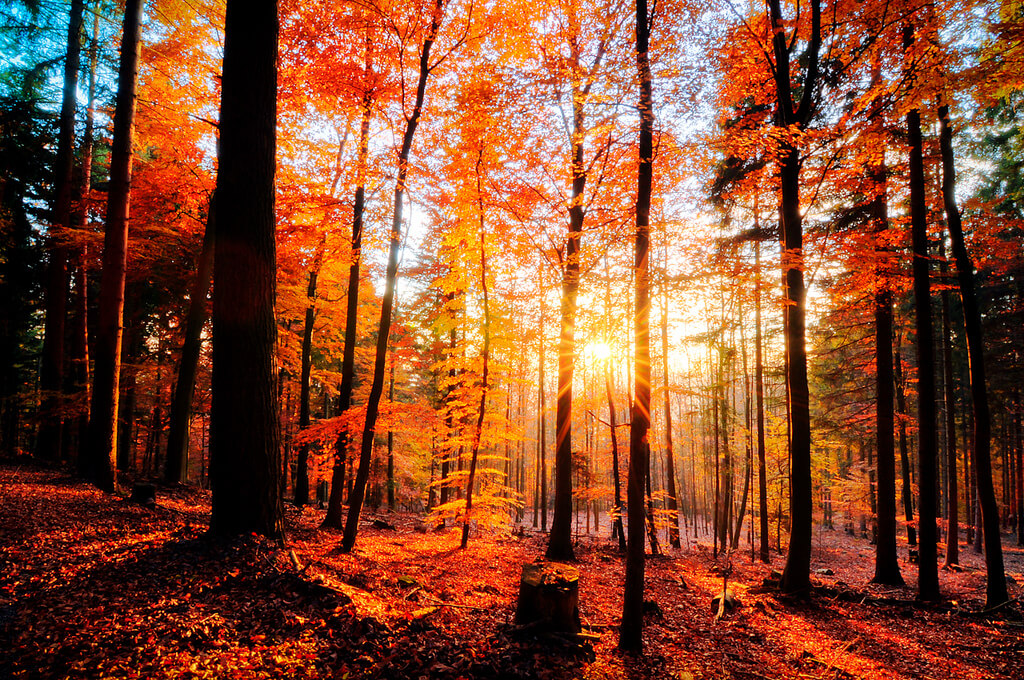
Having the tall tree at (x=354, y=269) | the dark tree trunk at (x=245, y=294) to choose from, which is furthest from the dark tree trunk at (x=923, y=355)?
the dark tree trunk at (x=245, y=294)

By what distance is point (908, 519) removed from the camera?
17625mm

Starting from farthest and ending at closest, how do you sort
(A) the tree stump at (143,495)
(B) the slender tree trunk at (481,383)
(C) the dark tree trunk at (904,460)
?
(C) the dark tree trunk at (904,460)
(B) the slender tree trunk at (481,383)
(A) the tree stump at (143,495)

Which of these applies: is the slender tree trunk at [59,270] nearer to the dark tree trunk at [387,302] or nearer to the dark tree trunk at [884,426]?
the dark tree trunk at [387,302]

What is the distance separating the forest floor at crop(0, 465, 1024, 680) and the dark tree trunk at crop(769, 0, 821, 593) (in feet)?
3.84

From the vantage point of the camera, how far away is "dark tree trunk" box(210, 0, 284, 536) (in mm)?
5242

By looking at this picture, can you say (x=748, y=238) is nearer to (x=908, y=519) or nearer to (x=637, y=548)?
(x=637, y=548)

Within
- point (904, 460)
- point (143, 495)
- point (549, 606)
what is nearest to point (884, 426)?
point (904, 460)

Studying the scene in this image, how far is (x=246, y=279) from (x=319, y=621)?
4.21m

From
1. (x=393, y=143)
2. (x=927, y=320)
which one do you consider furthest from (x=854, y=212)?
(x=393, y=143)

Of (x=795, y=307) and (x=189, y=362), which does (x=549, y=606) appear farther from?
(x=189, y=362)

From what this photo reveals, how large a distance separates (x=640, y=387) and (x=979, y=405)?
8511mm

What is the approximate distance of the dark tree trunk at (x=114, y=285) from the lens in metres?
8.23

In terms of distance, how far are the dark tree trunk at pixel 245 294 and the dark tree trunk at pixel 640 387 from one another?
488cm

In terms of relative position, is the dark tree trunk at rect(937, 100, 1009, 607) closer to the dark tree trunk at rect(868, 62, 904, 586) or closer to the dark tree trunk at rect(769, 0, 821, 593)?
the dark tree trunk at rect(868, 62, 904, 586)
